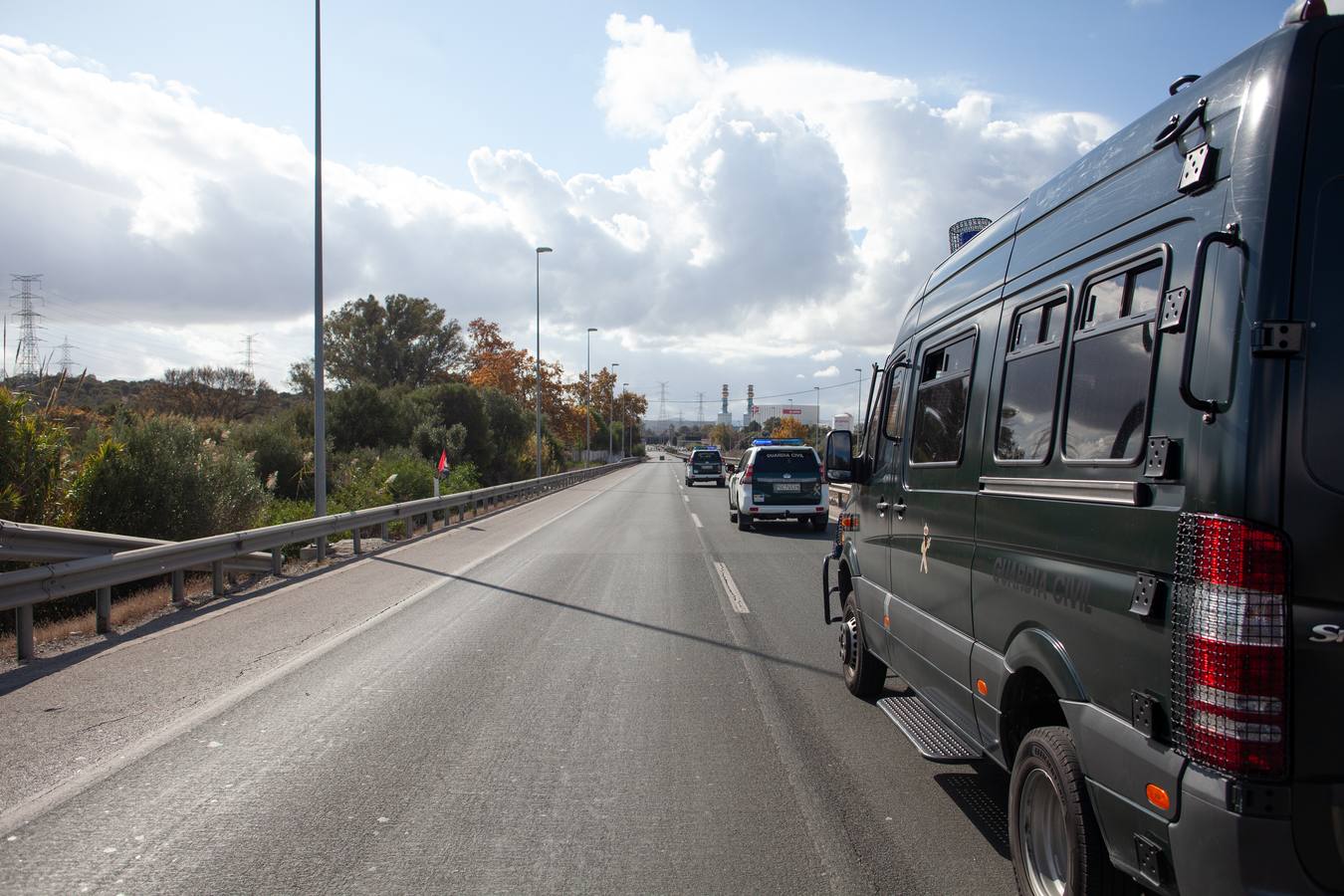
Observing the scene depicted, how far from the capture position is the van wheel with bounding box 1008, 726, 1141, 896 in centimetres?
303

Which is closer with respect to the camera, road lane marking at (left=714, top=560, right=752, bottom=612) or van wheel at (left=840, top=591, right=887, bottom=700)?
van wheel at (left=840, top=591, right=887, bottom=700)

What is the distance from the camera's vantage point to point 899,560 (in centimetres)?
552

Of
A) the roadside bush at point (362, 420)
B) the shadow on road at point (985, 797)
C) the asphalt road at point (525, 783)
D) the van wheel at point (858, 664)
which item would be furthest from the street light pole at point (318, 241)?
the roadside bush at point (362, 420)

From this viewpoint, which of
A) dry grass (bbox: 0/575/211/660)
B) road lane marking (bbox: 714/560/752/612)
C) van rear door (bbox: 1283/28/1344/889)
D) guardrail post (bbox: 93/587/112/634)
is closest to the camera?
van rear door (bbox: 1283/28/1344/889)

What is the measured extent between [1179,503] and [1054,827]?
1.43 meters

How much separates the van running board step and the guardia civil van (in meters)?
0.22

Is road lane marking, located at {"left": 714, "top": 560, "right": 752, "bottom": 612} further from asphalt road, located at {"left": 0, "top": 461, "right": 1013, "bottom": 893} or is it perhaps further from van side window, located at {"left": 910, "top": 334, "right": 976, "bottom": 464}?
van side window, located at {"left": 910, "top": 334, "right": 976, "bottom": 464}

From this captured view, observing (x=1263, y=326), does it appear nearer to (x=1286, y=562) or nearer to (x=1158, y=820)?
(x=1286, y=562)

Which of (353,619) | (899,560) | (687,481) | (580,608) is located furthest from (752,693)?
(687,481)

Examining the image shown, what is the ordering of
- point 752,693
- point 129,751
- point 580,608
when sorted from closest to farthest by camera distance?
1. point 129,751
2. point 752,693
3. point 580,608

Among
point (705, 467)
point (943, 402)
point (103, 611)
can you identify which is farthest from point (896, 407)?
point (705, 467)

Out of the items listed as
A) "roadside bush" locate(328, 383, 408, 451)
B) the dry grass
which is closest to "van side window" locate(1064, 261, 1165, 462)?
the dry grass

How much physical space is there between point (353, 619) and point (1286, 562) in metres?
8.76

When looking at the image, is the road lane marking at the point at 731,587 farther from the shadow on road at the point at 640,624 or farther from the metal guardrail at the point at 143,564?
the metal guardrail at the point at 143,564
